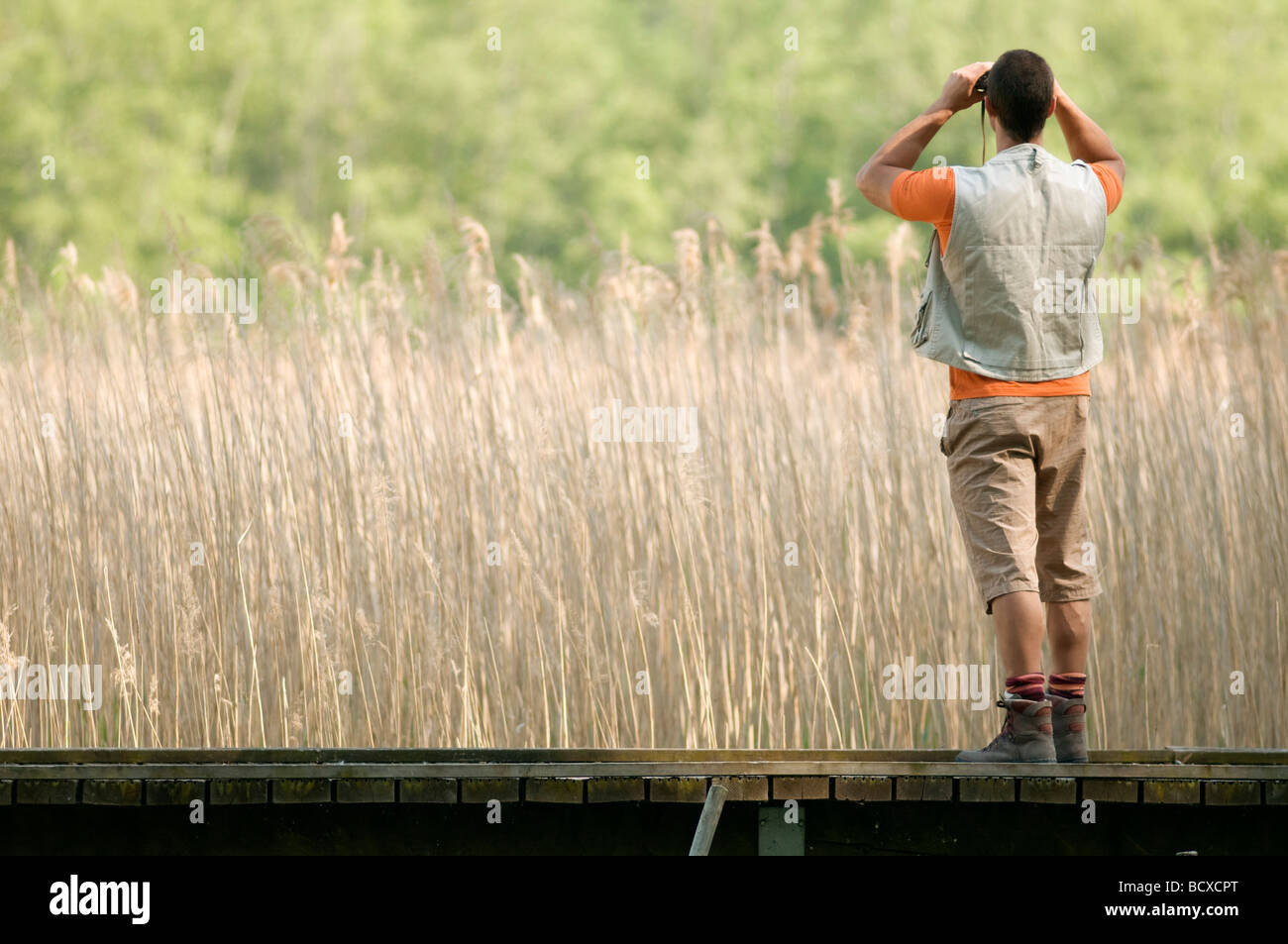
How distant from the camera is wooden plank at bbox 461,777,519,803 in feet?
8.79

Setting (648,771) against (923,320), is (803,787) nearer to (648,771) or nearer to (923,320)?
(648,771)

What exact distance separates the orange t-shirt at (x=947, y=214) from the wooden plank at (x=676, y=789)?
0.86 metres

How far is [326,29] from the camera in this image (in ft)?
65.6

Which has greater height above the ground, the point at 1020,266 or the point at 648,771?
the point at 1020,266

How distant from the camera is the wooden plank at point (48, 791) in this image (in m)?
2.70

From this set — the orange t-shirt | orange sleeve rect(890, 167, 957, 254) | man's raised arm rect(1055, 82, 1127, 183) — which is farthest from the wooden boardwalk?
man's raised arm rect(1055, 82, 1127, 183)

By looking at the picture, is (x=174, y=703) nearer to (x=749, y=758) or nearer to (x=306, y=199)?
(x=749, y=758)

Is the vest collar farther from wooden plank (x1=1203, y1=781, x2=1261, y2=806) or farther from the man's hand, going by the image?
wooden plank (x1=1203, y1=781, x2=1261, y2=806)

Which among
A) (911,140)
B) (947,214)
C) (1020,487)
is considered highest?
(911,140)

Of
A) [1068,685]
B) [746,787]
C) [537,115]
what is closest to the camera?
[746,787]

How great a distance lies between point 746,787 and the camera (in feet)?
8.73

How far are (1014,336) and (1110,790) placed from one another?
0.84 metres

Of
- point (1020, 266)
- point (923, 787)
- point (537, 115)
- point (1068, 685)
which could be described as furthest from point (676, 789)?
point (537, 115)
